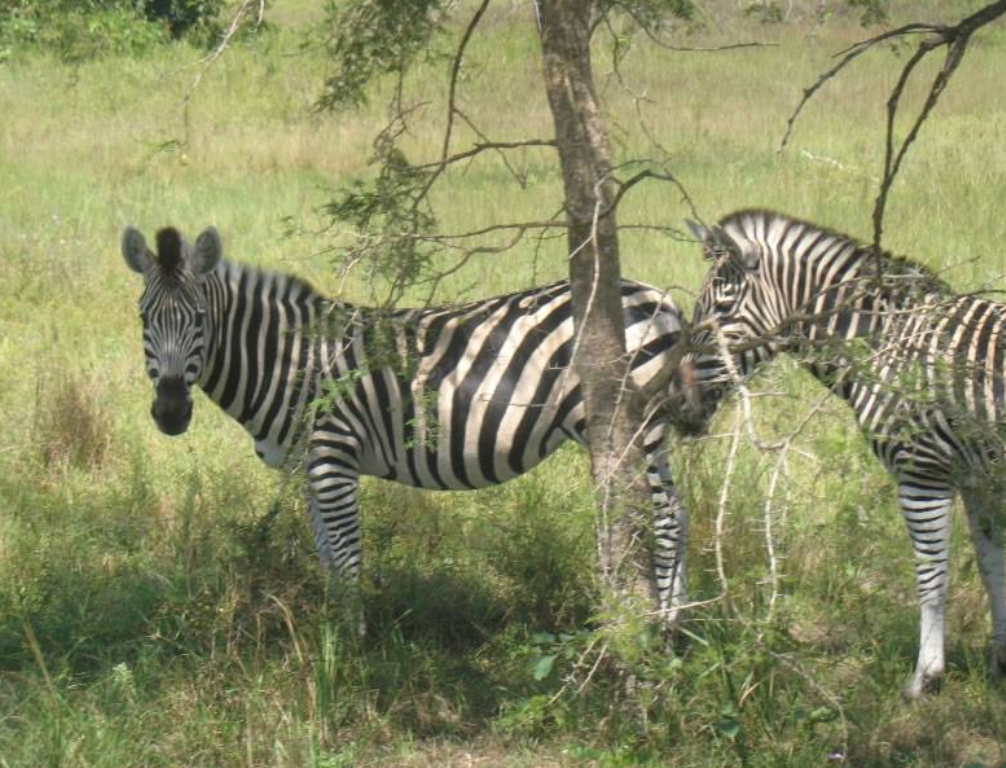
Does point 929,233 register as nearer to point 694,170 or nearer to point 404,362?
point 694,170

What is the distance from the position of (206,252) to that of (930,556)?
3.36 m

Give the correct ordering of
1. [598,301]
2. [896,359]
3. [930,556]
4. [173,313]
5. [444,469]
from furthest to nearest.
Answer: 1. [444,469]
2. [173,313]
3. [930,556]
4. [598,301]
5. [896,359]

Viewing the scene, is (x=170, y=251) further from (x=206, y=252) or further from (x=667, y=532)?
(x=667, y=532)

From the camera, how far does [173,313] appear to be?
19.2ft

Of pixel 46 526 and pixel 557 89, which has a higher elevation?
pixel 557 89

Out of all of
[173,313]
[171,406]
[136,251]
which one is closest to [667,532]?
[171,406]

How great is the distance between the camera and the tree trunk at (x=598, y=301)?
4.75 m

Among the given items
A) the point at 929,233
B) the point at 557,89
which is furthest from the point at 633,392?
the point at 929,233

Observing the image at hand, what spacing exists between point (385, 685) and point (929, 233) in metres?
8.23

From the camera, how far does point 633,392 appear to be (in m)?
4.89

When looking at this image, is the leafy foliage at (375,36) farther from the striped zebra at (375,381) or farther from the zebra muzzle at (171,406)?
the zebra muzzle at (171,406)

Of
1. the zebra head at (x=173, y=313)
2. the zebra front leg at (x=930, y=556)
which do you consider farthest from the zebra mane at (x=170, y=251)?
the zebra front leg at (x=930, y=556)

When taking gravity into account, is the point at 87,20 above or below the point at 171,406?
above

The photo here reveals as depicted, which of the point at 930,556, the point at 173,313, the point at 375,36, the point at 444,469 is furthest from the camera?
the point at 444,469
